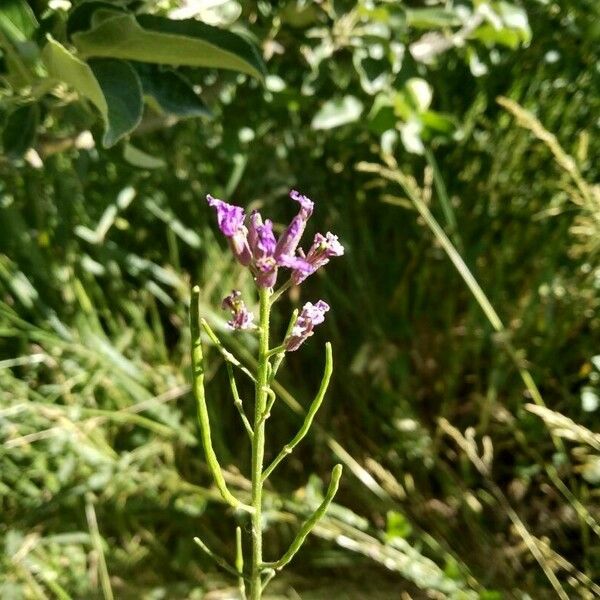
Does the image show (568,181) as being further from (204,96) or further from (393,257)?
(204,96)

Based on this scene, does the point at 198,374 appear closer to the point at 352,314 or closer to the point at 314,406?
the point at 314,406

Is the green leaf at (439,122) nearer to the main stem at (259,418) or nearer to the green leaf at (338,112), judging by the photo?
the green leaf at (338,112)

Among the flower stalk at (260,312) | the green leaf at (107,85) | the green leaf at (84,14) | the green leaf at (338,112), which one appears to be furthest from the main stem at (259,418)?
the green leaf at (338,112)

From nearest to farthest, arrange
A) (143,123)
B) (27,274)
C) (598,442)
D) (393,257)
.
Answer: (598,442) → (143,123) → (27,274) → (393,257)

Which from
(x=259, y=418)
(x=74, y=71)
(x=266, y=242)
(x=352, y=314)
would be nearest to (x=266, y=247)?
(x=266, y=242)

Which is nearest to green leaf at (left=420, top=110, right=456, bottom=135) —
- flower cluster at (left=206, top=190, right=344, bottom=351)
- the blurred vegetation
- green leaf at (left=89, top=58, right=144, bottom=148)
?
the blurred vegetation

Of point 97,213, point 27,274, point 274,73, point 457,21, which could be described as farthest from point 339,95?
point 27,274
